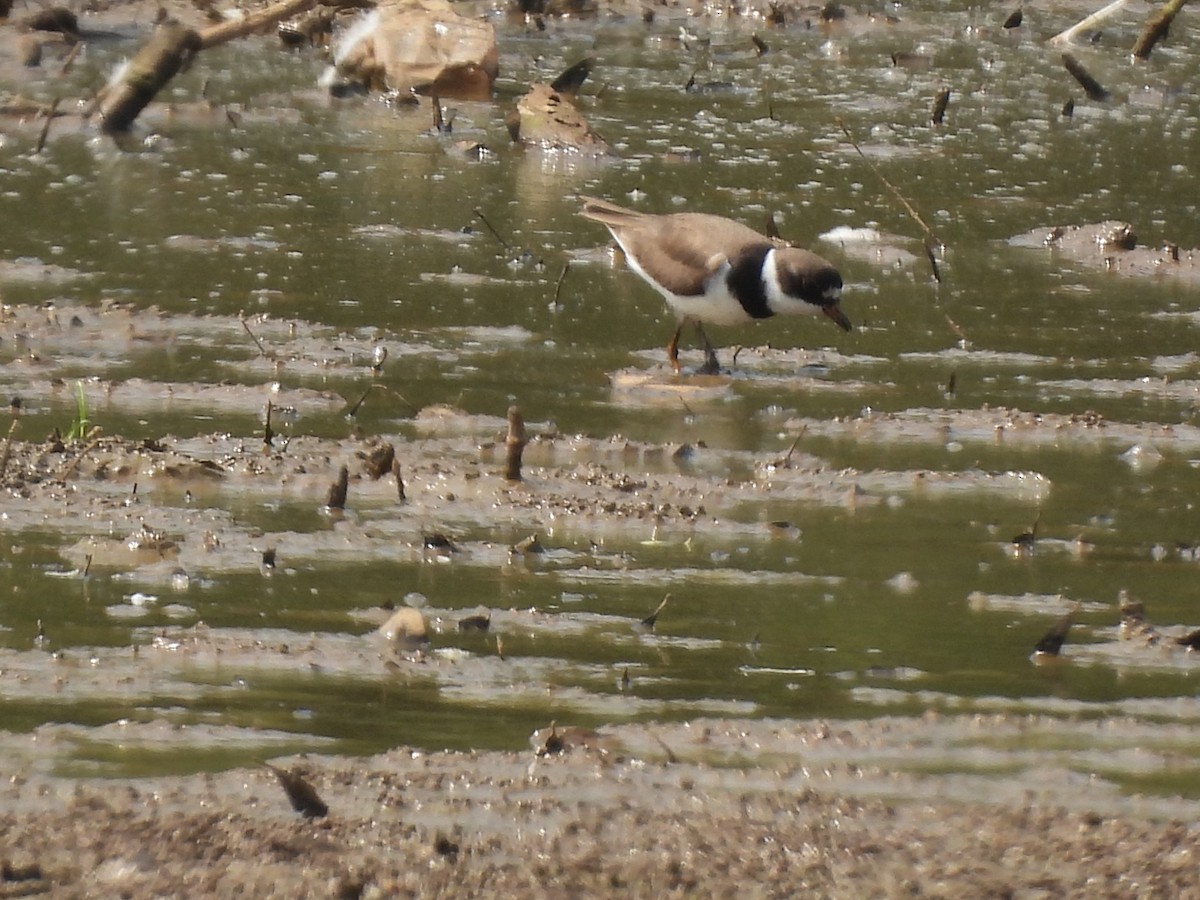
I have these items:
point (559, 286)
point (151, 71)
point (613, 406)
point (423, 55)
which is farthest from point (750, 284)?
point (423, 55)

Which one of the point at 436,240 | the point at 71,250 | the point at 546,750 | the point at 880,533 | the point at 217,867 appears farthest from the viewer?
the point at 436,240

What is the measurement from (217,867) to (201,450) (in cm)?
308

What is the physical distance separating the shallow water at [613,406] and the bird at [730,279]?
0.66ft

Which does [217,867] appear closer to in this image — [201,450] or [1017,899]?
[1017,899]

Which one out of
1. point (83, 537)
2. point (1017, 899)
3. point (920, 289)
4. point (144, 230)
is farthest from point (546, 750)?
point (144, 230)

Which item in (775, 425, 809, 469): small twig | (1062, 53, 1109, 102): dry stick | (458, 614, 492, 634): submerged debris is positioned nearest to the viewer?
(458, 614, 492, 634): submerged debris

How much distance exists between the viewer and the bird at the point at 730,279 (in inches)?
339

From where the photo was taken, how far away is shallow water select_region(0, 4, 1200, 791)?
16.8ft

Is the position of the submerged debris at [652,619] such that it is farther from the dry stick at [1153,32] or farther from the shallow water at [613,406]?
the dry stick at [1153,32]

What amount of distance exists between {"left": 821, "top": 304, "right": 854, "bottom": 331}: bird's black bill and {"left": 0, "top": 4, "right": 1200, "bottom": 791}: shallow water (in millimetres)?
120

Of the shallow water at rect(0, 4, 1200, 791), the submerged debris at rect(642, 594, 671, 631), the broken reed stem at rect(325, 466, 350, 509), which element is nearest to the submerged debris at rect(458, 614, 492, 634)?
the shallow water at rect(0, 4, 1200, 791)

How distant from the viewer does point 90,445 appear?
657cm

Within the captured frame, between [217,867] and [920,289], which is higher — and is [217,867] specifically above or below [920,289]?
above

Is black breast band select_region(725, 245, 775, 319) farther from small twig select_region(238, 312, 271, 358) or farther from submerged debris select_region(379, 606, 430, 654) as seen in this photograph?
submerged debris select_region(379, 606, 430, 654)
